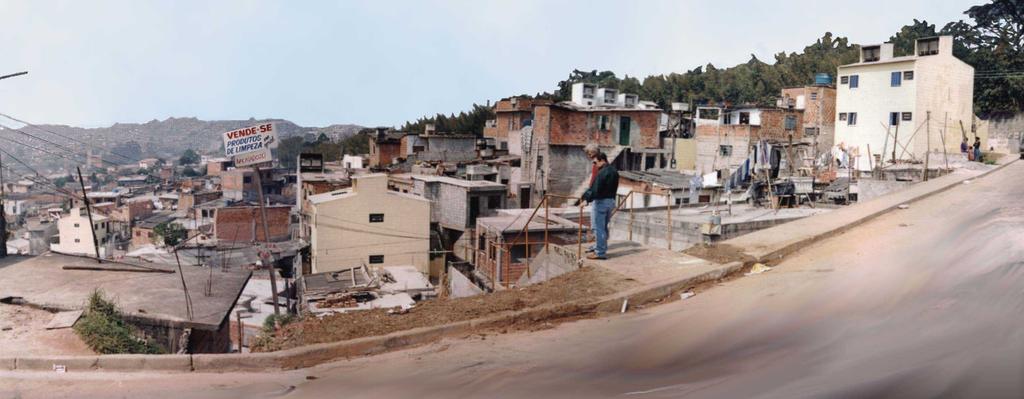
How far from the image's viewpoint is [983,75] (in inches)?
1746

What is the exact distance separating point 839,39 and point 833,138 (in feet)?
94.9

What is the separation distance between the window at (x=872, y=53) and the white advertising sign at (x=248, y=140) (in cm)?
3352

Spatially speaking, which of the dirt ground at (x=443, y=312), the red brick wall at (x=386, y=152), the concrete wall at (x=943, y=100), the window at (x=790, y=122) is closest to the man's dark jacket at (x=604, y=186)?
the dirt ground at (x=443, y=312)

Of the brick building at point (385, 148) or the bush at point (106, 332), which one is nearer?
the bush at point (106, 332)

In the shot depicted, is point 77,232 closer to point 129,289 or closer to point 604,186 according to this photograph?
point 129,289

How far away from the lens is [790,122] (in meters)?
41.3

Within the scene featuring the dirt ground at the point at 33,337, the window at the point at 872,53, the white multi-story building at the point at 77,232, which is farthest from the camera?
the white multi-story building at the point at 77,232

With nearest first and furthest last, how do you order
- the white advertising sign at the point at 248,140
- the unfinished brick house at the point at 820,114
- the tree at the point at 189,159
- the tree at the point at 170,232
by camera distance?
the white advertising sign at the point at 248,140
the unfinished brick house at the point at 820,114
the tree at the point at 170,232
the tree at the point at 189,159

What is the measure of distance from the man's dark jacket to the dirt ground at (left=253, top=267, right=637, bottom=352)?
101 cm

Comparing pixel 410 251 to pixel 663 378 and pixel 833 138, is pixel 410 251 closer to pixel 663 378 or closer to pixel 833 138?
pixel 833 138

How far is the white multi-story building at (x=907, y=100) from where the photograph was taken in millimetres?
33875

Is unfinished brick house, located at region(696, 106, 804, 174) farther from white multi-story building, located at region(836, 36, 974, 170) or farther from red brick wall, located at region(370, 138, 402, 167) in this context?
red brick wall, located at region(370, 138, 402, 167)

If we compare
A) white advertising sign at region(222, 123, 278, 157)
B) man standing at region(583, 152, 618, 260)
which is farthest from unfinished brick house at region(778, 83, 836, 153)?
white advertising sign at region(222, 123, 278, 157)

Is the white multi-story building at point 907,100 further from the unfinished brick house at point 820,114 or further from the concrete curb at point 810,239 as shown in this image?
the concrete curb at point 810,239
